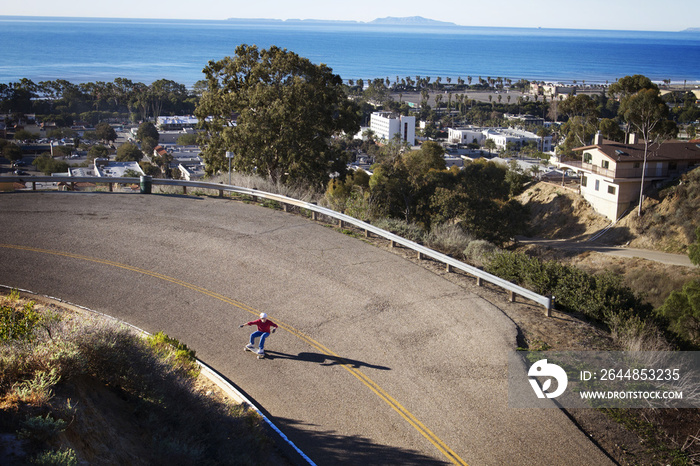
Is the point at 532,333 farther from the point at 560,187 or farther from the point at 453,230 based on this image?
the point at 560,187

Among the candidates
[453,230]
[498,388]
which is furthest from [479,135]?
[498,388]

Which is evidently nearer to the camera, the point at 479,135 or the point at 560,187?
the point at 560,187

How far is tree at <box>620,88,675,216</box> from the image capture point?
152 ft

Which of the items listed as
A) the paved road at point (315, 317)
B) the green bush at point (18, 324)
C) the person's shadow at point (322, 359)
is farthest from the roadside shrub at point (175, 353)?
the green bush at point (18, 324)

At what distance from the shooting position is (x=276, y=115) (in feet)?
80.0

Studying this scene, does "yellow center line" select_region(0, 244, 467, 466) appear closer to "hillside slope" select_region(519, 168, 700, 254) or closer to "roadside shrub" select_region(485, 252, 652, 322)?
"roadside shrub" select_region(485, 252, 652, 322)

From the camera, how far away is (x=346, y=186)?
31203 mm

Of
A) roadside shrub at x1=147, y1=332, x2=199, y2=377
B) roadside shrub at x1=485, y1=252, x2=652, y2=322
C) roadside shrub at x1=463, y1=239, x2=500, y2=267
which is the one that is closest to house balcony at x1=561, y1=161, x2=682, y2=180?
roadside shrub at x1=463, y1=239, x2=500, y2=267

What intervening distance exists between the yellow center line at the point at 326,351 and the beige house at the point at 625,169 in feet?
144

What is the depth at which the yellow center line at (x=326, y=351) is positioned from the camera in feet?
24.9

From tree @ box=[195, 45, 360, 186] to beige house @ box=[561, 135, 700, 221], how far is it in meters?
29.9

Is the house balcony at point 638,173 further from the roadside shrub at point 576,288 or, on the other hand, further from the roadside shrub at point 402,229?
the roadside shrub at point 576,288

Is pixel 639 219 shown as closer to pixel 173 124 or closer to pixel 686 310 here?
pixel 686 310

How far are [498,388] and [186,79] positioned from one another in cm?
20822
